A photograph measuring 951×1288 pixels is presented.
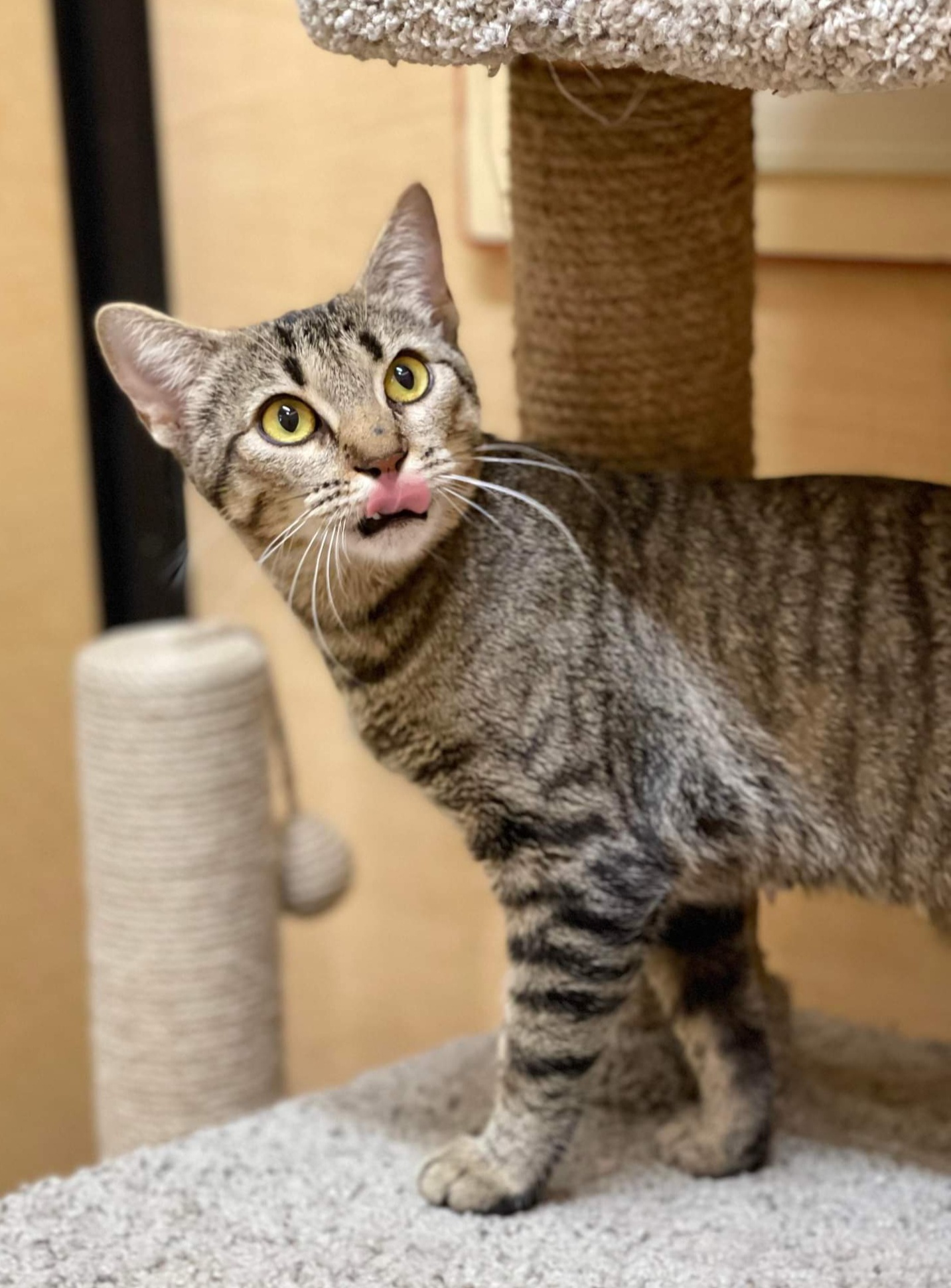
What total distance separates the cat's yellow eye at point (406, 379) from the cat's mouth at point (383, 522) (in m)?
0.09

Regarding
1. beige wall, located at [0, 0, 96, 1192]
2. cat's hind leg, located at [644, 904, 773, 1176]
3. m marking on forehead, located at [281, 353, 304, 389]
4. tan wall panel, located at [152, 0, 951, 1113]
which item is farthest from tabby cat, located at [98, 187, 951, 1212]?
beige wall, located at [0, 0, 96, 1192]

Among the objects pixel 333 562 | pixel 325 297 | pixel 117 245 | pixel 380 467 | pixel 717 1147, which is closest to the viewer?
pixel 380 467

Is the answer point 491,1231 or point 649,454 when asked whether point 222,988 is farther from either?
point 649,454

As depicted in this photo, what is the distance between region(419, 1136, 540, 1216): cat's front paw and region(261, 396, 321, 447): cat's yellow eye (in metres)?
0.55

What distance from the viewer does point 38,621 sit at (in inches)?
80.1

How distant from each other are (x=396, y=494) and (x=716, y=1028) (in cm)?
55

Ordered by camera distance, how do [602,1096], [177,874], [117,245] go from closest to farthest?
[602,1096] → [177,874] → [117,245]

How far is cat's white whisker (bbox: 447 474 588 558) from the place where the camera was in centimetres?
104

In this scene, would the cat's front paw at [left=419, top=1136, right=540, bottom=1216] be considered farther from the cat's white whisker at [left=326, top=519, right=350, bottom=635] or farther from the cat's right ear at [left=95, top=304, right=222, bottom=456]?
the cat's right ear at [left=95, top=304, right=222, bottom=456]

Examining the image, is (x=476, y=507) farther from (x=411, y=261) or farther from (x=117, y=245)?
(x=117, y=245)

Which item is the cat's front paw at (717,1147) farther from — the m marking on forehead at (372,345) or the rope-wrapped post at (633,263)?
the m marking on forehead at (372,345)

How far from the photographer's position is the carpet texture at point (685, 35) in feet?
2.54

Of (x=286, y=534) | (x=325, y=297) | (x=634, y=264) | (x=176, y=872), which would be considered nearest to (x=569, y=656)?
(x=286, y=534)

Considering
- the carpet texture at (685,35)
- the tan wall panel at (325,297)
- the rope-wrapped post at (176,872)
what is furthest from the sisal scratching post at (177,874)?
the carpet texture at (685,35)
